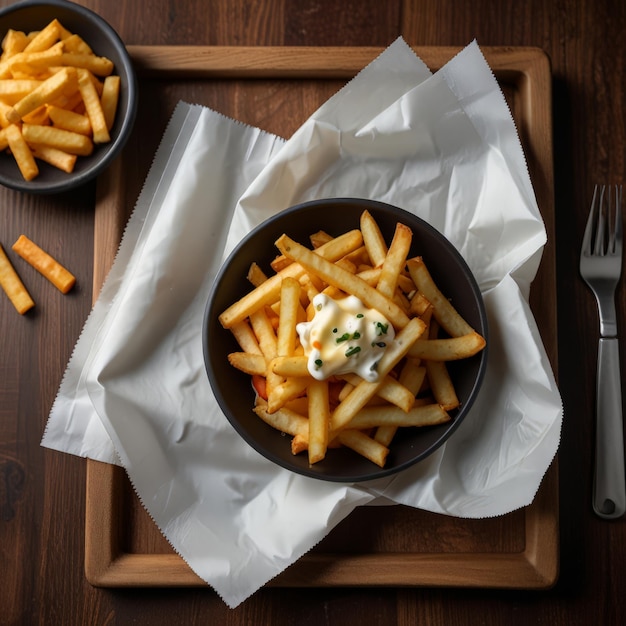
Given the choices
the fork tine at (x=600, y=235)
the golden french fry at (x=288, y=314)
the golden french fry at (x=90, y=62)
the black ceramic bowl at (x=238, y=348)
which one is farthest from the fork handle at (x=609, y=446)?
the golden french fry at (x=90, y=62)

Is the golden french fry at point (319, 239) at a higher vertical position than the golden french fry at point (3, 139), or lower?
lower

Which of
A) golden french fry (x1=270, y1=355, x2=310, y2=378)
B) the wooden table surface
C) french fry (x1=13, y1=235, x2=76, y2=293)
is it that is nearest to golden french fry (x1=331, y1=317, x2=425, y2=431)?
golden french fry (x1=270, y1=355, x2=310, y2=378)

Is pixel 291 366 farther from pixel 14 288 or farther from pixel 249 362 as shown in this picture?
pixel 14 288

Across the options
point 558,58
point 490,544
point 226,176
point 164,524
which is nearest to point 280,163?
point 226,176

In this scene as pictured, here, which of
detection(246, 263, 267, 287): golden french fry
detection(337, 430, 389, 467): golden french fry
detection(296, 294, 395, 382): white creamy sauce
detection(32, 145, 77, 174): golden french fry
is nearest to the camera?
detection(296, 294, 395, 382): white creamy sauce

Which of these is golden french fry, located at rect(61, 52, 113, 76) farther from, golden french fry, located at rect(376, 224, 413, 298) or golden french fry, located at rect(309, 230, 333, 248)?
golden french fry, located at rect(376, 224, 413, 298)

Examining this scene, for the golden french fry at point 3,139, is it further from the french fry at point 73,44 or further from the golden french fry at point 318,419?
the golden french fry at point 318,419

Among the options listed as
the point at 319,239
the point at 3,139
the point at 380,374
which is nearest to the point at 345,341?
the point at 380,374

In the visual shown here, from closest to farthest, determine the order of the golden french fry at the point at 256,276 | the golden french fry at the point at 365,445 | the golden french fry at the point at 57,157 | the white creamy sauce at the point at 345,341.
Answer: the white creamy sauce at the point at 345,341 < the golden french fry at the point at 365,445 < the golden french fry at the point at 256,276 < the golden french fry at the point at 57,157
